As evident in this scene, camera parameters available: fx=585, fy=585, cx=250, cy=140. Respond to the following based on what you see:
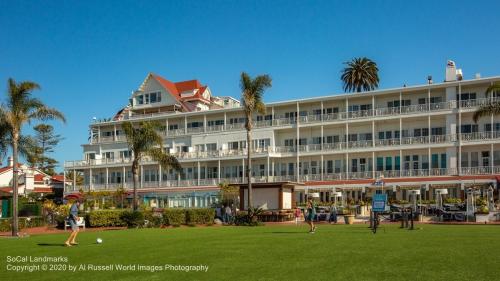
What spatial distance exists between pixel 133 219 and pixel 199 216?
4.85 m

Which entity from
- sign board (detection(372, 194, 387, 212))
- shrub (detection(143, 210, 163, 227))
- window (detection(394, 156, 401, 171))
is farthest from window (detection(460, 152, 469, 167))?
sign board (detection(372, 194, 387, 212))

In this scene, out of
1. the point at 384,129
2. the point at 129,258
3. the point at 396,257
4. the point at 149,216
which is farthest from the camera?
the point at 384,129

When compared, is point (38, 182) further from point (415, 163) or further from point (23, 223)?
point (415, 163)

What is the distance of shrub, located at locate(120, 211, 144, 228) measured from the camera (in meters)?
36.0

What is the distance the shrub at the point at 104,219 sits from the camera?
37156 mm

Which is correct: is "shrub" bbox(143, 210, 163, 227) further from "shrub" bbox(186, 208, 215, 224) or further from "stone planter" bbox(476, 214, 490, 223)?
"stone planter" bbox(476, 214, 490, 223)

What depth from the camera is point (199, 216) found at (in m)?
39.1

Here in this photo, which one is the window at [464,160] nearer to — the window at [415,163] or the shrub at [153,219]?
the window at [415,163]

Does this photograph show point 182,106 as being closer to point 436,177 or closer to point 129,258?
point 436,177

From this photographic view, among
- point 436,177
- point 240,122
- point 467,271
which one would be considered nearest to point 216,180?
point 240,122

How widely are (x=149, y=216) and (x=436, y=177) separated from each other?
27.9 m

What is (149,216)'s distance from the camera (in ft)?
121

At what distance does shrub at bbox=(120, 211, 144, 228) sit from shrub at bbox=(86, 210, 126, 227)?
2.60 ft

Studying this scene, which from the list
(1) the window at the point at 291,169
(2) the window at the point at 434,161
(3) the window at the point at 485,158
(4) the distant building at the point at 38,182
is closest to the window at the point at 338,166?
(1) the window at the point at 291,169
